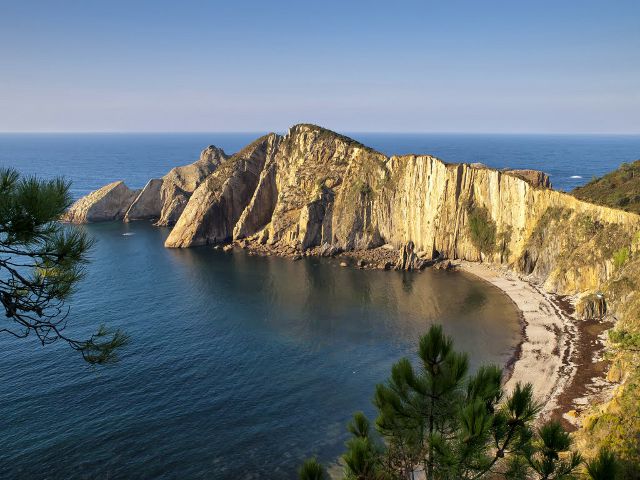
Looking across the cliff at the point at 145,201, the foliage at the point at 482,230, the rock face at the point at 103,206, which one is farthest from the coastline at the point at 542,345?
the rock face at the point at 103,206

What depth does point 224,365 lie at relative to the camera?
49.3 metres

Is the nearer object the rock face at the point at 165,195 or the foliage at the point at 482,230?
the foliage at the point at 482,230

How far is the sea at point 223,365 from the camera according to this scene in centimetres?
3550

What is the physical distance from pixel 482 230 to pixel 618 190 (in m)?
25.1

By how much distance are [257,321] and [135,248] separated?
173 ft

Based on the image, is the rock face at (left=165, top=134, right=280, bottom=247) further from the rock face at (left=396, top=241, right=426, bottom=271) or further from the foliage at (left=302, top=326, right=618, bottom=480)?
the foliage at (left=302, top=326, right=618, bottom=480)

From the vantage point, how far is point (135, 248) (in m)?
102

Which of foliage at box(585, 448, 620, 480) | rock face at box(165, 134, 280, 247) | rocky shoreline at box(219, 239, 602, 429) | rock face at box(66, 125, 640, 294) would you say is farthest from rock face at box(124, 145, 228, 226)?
foliage at box(585, 448, 620, 480)

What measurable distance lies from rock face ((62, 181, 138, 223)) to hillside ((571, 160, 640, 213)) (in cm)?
11540

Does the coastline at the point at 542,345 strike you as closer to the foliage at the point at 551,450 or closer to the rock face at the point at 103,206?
the foliage at the point at 551,450

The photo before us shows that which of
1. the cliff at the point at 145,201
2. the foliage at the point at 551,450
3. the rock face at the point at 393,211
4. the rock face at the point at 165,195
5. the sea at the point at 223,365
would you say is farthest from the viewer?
the rock face at the point at 165,195

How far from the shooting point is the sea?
3550 centimetres

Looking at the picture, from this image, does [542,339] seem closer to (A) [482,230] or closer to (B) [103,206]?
(A) [482,230]

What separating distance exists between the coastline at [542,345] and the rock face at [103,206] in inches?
4161
